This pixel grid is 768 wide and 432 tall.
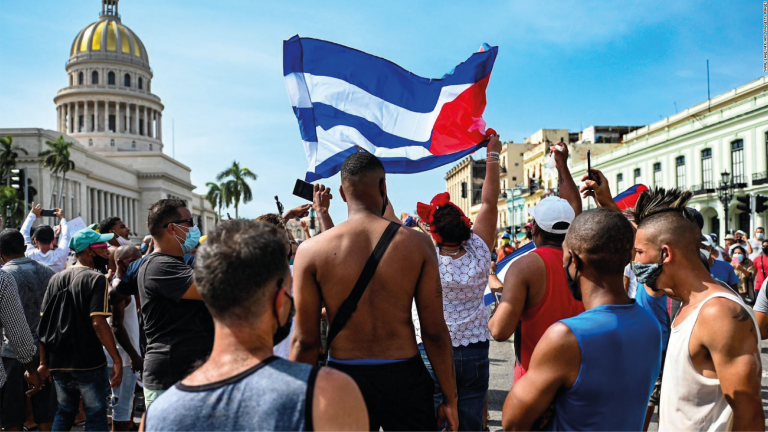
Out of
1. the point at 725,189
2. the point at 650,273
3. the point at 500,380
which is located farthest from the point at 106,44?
the point at 650,273

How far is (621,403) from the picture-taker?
87.7 inches

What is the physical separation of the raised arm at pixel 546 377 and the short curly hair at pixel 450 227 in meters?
1.82

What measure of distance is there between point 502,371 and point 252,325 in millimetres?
7415

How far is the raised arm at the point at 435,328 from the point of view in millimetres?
3102

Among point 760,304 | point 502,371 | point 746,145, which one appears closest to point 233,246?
point 760,304

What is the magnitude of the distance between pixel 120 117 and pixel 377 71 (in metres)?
99.2

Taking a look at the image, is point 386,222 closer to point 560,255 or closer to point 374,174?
point 374,174

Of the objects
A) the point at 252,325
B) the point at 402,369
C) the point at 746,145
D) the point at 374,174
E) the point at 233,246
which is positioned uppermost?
the point at 746,145

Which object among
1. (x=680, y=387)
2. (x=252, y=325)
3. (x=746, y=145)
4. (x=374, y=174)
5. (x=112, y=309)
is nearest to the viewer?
(x=252, y=325)

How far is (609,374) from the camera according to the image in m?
2.18

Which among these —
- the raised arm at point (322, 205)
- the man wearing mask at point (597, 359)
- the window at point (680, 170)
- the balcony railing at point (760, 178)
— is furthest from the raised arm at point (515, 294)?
the window at point (680, 170)

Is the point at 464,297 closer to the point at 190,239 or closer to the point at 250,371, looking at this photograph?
the point at 190,239

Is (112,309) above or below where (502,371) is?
above

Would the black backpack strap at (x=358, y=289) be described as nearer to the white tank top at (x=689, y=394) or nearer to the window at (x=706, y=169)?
the white tank top at (x=689, y=394)
